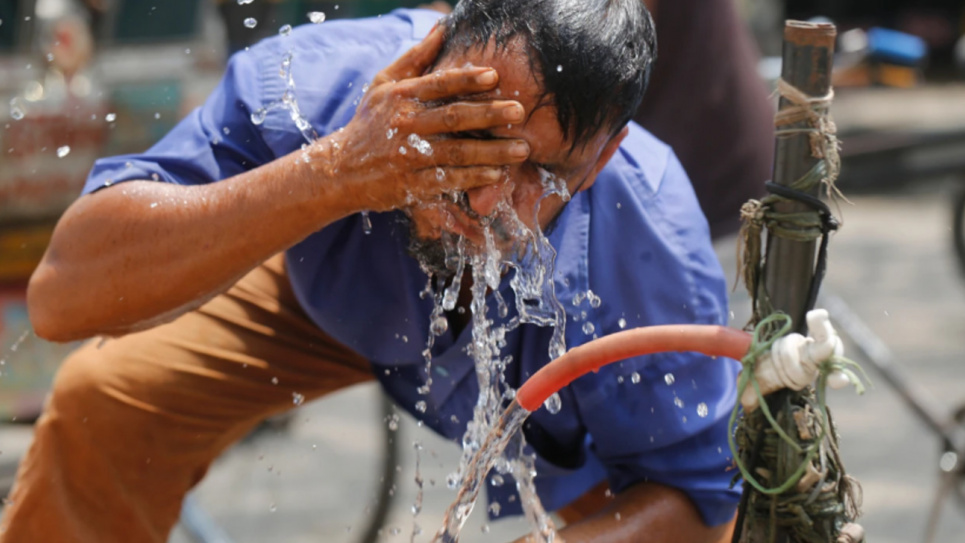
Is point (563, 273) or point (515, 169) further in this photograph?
point (563, 273)

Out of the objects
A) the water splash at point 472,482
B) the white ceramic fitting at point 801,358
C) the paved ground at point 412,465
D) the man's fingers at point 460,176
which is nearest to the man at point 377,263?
the man's fingers at point 460,176

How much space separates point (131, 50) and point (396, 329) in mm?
2900

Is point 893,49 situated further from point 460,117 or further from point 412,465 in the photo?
point 460,117

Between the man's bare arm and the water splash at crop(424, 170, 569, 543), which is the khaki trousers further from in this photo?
the water splash at crop(424, 170, 569, 543)

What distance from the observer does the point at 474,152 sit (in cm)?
149

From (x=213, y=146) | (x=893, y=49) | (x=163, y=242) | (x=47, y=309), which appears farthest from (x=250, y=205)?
(x=893, y=49)

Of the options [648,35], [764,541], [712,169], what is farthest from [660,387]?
[712,169]

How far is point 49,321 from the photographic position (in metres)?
1.79

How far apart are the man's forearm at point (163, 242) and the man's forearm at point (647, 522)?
63cm

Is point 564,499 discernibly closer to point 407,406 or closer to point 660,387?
point 407,406

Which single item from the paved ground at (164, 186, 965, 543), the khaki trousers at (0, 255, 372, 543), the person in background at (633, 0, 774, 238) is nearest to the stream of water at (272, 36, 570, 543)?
the khaki trousers at (0, 255, 372, 543)

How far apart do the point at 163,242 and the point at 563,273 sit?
61 cm

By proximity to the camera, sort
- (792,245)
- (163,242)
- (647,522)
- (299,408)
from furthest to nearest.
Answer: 1. (299,408)
2. (647,522)
3. (163,242)
4. (792,245)

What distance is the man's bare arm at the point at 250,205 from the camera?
1493mm
